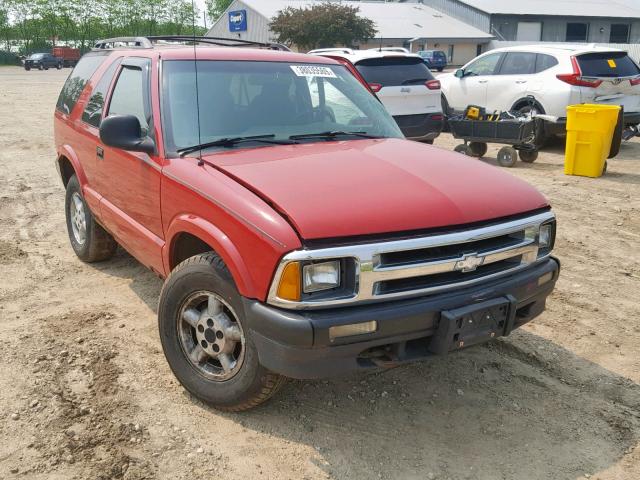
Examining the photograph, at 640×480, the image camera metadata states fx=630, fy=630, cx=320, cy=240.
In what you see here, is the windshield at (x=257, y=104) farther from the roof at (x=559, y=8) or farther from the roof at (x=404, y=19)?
the roof at (x=559, y=8)

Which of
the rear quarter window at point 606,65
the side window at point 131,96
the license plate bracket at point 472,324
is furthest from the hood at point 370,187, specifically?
the rear quarter window at point 606,65

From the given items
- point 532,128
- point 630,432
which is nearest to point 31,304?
point 630,432

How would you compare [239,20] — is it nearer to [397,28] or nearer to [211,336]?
[397,28]

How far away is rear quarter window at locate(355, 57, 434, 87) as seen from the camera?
10547mm

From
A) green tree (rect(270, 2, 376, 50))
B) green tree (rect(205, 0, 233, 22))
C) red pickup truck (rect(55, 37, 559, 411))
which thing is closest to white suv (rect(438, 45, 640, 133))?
red pickup truck (rect(55, 37, 559, 411))

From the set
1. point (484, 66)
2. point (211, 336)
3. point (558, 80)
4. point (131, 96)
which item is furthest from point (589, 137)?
point (211, 336)

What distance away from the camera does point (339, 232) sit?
2.77m

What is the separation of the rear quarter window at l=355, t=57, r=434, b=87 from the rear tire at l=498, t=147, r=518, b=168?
1.83 meters

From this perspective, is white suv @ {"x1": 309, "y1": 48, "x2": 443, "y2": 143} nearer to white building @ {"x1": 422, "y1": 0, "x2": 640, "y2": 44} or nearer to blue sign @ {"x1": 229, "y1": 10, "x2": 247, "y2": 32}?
blue sign @ {"x1": 229, "y1": 10, "x2": 247, "y2": 32}

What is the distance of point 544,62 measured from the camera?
37.6 ft

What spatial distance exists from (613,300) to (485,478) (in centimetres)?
267

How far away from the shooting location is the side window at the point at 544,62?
11299 millimetres

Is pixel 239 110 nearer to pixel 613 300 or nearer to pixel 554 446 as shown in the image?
pixel 554 446

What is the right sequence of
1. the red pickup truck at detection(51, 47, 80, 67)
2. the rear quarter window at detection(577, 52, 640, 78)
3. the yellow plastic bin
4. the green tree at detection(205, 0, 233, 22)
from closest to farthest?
the yellow plastic bin < the rear quarter window at detection(577, 52, 640, 78) < the red pickup truck at detection(51, 47, 80, 67) < the green tree at detection(205, 0, 233, 22)
